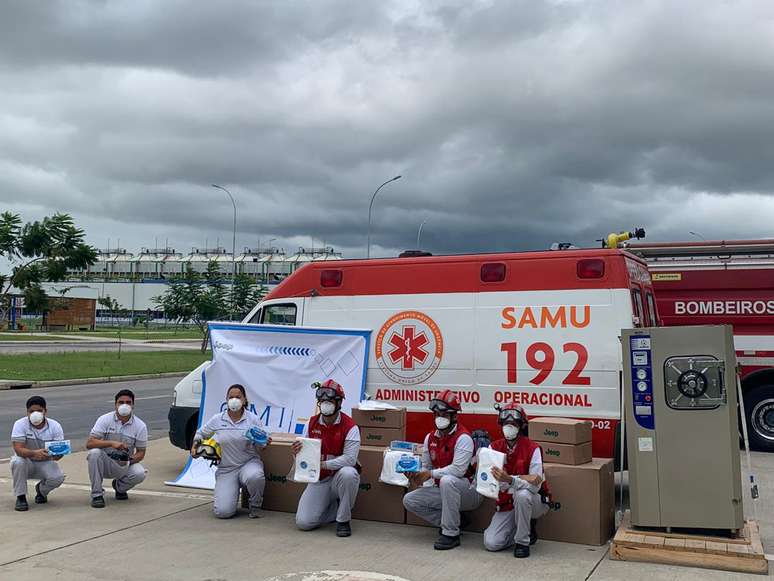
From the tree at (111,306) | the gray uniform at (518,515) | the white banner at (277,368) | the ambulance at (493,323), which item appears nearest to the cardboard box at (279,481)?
the white banner at (277,368)

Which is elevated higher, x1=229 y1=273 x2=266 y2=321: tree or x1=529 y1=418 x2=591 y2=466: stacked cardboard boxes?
x1=229 y1=273 x2=266 y2=321: tree

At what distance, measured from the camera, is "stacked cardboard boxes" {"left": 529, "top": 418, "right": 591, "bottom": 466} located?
7027 mm

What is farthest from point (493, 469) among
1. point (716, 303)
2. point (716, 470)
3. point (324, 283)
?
point (716, 303)

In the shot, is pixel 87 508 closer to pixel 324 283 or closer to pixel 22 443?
pixel 22 443

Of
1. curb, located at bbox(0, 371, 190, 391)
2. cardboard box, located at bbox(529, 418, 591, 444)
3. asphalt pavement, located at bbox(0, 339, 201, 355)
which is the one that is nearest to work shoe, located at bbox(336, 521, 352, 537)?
cardboard box, located at bbox(529, 418, 591, 444)

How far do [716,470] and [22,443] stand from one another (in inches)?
259

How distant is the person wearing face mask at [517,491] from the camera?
6.56 meters

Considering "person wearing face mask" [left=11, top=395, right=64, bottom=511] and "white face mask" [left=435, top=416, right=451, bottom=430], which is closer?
"white face mask" [left=435, top=416, right=451, bottom=430]

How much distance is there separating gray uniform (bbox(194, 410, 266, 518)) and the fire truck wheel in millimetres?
7688

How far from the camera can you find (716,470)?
6.57m

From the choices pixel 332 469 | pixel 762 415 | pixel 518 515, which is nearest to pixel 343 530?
pixel 332 469

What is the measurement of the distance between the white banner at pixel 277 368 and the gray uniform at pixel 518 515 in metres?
2.92

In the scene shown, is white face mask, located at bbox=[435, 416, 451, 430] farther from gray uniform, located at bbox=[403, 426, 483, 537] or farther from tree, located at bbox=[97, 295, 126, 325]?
tree, located at bbox=[97, 295, 126, 325]

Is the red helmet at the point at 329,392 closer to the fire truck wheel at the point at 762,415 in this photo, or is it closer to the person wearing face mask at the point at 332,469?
the person wearing face mask at the point at 332,469
